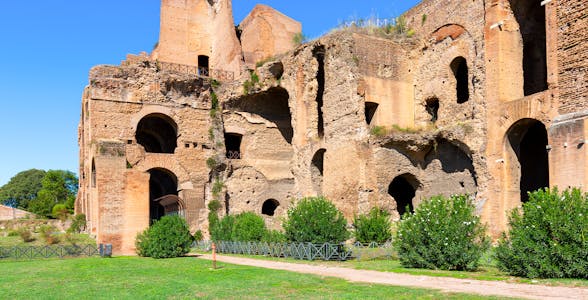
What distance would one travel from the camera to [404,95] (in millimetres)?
21719

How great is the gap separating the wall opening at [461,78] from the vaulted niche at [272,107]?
7.76 metres

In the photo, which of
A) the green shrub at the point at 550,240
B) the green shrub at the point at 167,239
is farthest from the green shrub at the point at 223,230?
the green shrub at the point at 550,240

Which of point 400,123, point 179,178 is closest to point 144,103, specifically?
point 179,178

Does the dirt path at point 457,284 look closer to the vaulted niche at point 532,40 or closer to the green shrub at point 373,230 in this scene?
the green shrub at point 373,230

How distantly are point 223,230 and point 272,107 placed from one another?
7.72m

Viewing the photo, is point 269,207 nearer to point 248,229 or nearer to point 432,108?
point 248,229

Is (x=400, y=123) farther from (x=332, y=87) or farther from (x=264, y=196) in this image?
(x=264, y=196)

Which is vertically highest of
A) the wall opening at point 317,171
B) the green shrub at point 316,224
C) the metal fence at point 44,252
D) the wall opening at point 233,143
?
the wall opening at point 233,143

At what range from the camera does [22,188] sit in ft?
208

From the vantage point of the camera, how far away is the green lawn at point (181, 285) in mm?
8719

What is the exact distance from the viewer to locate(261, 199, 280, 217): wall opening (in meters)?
26.4

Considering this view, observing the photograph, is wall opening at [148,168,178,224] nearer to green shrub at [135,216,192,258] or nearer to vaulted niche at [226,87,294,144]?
vaulted niche at [226,87,294,144]

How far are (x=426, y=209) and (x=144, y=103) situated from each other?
14922 mm

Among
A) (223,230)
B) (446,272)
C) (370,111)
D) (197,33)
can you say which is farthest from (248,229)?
(197,33)
